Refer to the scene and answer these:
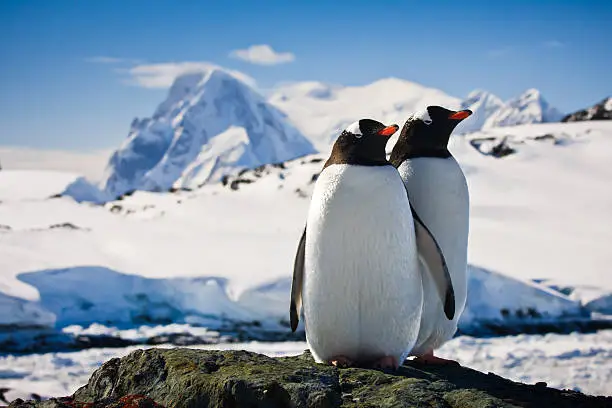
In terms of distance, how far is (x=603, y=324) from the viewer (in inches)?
551

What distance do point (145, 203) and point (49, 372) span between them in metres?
15.9

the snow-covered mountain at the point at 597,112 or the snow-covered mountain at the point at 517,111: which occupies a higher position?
the snow-covered mountain at the point at 517,111

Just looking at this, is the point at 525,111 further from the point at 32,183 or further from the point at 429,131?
the point at 429,131

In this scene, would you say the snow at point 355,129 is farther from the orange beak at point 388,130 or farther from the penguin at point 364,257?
the orange beak at point 388,130

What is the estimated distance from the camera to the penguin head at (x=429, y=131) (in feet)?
14.1

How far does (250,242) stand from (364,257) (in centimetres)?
1514

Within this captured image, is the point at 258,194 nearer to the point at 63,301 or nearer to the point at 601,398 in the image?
the point at 63,301

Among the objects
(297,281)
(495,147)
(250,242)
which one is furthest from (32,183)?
(297,281)

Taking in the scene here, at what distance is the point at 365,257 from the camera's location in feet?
12.4

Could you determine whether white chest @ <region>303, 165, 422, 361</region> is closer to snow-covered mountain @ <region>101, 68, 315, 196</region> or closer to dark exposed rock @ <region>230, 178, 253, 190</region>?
dark exposed rock @ <region>230, 178, 253, 190</region>

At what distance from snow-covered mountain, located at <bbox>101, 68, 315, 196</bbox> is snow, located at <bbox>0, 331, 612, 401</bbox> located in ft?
379

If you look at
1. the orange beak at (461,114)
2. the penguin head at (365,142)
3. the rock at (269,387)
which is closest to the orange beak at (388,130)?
the penguin head at (365,142)

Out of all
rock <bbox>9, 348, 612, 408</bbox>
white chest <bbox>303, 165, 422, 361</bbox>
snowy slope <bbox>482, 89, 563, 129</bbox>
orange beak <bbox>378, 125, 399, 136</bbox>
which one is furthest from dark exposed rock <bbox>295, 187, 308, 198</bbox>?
snowy slope <bbox>482, 89, 563, 129</bbox>

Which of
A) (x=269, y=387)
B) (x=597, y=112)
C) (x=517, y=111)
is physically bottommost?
(x=269, y=387)
